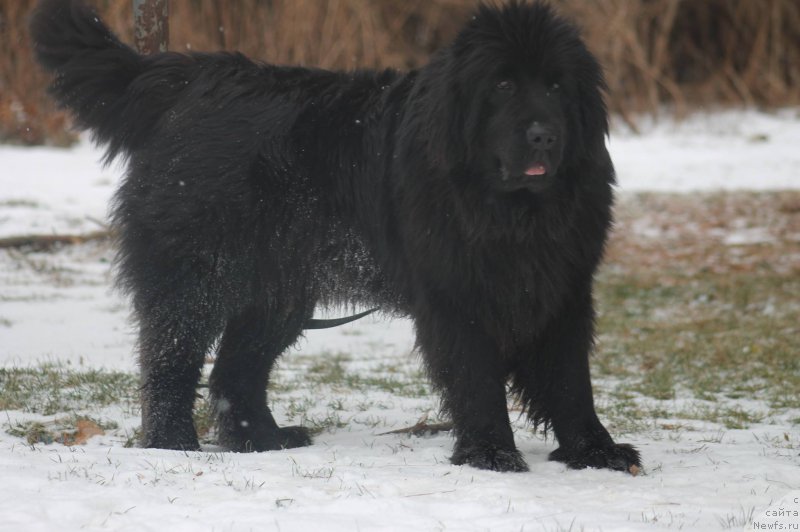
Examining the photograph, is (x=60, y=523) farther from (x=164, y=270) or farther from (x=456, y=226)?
(x=456, y=226)

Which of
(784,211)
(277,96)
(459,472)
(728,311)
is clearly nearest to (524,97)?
(277,96)

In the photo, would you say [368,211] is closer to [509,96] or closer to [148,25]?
[509,96]

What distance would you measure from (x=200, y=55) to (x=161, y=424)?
182 centimetres

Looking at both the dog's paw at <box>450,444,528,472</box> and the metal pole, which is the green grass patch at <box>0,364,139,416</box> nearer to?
the metal pole

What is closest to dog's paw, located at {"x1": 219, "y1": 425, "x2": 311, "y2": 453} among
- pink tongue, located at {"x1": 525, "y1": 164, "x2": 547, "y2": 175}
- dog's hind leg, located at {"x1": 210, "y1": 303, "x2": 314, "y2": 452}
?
dog's hind leg, located at {"x1": 210, "y1": 303, "x2": 314, "y2": 452}

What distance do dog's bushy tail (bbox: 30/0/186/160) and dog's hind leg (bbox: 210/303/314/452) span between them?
1.08m

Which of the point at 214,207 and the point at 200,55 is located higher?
Result: the point at 200,55

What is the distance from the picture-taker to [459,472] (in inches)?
149

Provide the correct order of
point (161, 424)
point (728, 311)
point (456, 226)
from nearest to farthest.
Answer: point (456, 226) < point (161, 424) < point (728, 311)

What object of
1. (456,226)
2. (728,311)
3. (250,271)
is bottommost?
(728,311)

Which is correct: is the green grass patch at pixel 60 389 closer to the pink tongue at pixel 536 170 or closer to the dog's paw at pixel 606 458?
the dog's paw at pixel 606 458

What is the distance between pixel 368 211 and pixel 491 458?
4.25 ft

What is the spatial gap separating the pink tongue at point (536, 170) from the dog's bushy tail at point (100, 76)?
181 cm

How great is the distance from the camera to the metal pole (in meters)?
5.04
